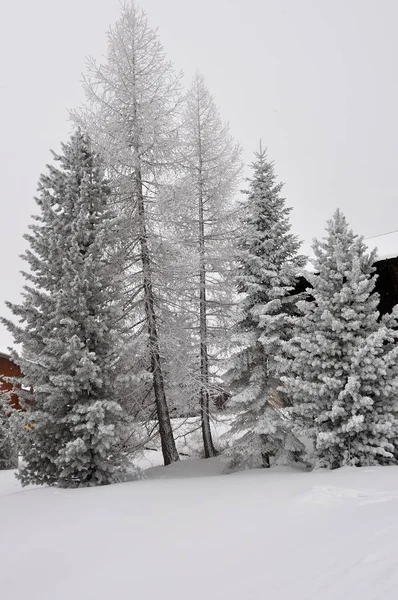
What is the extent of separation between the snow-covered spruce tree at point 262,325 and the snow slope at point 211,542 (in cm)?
285

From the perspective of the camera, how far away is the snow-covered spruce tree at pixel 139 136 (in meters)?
12.0

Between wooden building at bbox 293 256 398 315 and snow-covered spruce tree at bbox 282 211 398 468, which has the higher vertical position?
wooden building at bbox 293 256 398 315

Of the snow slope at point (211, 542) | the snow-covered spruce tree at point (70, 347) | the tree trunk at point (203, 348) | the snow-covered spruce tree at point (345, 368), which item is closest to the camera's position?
the snow slope at point (211, 542)

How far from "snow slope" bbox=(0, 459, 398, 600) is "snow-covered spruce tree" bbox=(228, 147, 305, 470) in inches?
112

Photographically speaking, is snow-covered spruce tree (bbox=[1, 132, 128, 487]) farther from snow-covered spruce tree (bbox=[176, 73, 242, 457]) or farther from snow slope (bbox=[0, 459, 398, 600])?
snow-covered spruce tree (bbox=[176, 73, 242, 457])

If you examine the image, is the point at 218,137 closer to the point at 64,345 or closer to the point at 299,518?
the point at 64,345

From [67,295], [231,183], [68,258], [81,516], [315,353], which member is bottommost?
[81,516]

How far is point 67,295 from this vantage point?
938 centimetres

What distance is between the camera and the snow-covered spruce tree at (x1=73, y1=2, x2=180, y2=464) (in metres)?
12.0

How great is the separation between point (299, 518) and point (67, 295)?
632 centimetres

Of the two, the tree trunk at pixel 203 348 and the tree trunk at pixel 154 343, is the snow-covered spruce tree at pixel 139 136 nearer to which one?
the tree trunk at pixel 154 343

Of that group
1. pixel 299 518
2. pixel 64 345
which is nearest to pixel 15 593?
pixel 299 518

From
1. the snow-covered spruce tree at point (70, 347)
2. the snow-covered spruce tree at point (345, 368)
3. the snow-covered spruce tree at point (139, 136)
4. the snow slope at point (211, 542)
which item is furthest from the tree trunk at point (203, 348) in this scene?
the snow slope at point (211, 542)

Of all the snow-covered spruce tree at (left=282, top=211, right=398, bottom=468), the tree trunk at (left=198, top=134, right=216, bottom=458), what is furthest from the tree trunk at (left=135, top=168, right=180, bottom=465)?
the snow-covered spruce tree at (left=282, top=211, right=398, bottom=468)
